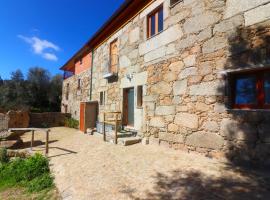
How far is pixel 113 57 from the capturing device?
10.8m

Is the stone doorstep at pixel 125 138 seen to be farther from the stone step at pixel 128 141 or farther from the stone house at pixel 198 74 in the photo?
the stone house at pixel 198 74

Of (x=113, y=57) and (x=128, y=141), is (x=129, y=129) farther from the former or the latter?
(x=113, y=57)

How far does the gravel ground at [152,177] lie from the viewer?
354 cm

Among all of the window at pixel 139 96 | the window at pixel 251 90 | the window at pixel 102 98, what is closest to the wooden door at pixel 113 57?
the window at pixel 102 98

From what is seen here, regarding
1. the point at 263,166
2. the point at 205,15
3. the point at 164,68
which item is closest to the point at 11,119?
the point at 164,68

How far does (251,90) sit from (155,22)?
4.43 meters

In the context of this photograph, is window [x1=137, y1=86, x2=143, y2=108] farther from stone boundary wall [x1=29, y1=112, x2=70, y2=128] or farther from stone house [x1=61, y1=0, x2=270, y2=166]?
stone boundary wall [x1=29, y1=112, x2=70, y2=128]

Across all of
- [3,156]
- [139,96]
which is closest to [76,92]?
[139,96]

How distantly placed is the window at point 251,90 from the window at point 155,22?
11.8 feet

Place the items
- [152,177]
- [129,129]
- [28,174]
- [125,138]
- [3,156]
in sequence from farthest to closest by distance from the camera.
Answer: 1. [129,129]
2. [125,138]
3. [3,156]
4. [28,174]
5. [152,177]

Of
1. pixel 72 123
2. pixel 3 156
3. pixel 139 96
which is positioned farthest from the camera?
pixel 72 123

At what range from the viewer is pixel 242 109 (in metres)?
4.70

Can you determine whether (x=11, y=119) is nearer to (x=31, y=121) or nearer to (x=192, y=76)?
(x=31, y=121)

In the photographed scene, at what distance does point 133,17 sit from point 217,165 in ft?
21.9
